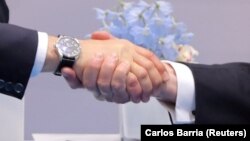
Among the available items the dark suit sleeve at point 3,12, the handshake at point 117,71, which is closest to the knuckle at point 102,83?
the handshake at point 117,71

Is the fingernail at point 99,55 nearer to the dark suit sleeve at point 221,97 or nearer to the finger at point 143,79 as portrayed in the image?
the finger at point 143,79

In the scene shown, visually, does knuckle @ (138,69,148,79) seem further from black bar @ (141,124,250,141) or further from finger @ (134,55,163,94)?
black bar @ (141,124,250,141)

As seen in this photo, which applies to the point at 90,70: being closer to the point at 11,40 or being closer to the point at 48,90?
the point at 11,40

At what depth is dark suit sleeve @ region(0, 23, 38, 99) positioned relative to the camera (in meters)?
0.94

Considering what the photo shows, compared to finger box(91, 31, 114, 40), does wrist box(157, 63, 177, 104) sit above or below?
below

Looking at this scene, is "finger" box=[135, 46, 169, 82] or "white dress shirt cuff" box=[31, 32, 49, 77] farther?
"finger" box=[135, 46, 169, 82]

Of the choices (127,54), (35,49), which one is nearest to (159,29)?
(127,54)

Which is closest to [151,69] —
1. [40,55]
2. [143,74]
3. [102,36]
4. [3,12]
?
[143,74]

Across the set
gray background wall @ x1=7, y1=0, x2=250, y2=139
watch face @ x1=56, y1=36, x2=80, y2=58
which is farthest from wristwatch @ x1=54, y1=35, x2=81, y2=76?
gray background wall @ x1=7, y1=0, x2=250, y2=139

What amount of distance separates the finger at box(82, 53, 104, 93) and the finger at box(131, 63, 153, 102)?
7cm

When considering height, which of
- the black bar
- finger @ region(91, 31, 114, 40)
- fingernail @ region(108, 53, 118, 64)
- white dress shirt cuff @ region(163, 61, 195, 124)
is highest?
finger @ region(91, 31, 114, 40)

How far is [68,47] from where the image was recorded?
1030 mm

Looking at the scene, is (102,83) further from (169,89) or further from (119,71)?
(169,89)

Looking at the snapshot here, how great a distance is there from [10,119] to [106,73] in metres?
0.21
